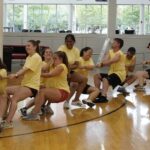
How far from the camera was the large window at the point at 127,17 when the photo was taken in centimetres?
2405

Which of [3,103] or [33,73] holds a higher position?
[33,73]

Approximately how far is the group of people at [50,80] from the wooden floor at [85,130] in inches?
9.4

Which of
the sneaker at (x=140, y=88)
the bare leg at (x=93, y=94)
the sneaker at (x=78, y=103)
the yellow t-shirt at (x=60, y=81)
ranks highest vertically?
the yellow t-shirt at (x=60, y=81)

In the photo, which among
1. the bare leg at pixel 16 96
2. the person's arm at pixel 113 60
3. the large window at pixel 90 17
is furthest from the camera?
the large window at pixel 90 17

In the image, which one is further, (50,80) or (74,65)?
(74,65)

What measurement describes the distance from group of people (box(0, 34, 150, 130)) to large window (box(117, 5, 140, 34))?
648 inches

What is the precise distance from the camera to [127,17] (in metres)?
24.3

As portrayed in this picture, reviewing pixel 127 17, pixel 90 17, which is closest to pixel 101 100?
pixel 127 17

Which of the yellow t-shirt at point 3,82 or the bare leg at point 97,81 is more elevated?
the yellow t-shirt at point 3,82

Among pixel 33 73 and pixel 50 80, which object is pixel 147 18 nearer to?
pixel 50 80

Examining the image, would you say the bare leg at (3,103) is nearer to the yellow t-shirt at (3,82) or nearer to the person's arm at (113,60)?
the yellow t-shirt at (3,82)

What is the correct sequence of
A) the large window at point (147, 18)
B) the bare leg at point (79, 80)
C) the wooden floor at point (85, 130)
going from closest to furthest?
1. the wooden floor at point (85, 130)
2. the bare leg at point (79, 80)
3. the large window at point (147, 18)

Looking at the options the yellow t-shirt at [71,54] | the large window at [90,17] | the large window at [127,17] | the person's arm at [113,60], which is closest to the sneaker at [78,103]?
the yellow t-shirt at [71,54]

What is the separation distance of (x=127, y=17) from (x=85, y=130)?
19.4 meters
